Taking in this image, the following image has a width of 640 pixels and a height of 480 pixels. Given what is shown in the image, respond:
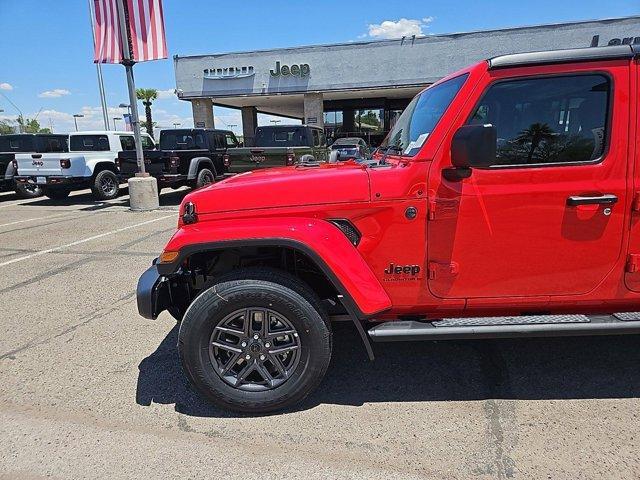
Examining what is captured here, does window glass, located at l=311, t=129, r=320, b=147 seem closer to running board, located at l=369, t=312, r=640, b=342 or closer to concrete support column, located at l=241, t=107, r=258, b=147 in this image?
running board, located at l=369, t=312, r=640, b=342

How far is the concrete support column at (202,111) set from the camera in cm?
2495

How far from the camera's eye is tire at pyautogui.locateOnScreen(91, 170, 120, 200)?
513 inches

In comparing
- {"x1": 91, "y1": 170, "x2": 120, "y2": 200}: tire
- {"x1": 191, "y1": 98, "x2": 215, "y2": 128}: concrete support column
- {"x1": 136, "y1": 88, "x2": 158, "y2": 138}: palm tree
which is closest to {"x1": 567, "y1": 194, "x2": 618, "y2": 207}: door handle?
{"x1": 91, "y1": 170, "x2": 120, "y2": 200}: tire

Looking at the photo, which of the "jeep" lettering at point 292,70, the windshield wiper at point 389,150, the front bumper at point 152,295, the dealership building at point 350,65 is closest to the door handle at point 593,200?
the windshield wiper at point 389,150

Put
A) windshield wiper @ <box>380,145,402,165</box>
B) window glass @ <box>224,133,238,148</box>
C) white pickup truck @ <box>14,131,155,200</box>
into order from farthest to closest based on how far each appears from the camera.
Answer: window glass @ <box>224,133,238,148</box> → white pickup truck @ <box>14,131,155,200</box> → windshield wiper @ <box>380,145,402,165</box>

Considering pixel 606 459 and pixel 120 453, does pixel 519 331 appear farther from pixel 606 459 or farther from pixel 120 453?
pixel 120 453

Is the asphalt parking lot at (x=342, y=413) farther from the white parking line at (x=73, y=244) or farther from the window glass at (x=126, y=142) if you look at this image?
the window glass at (x=126, y=142)

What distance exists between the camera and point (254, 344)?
261 centimetres

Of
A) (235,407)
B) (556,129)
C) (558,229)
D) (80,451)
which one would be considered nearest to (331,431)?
(235,407)

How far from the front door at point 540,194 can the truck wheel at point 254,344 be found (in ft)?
2.67

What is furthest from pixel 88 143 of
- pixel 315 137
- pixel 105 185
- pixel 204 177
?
pixel 315 137

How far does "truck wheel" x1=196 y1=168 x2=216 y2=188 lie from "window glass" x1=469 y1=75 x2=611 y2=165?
34.0ft

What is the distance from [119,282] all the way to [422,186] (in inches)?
165

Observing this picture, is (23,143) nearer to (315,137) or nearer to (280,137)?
(280,137)
